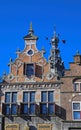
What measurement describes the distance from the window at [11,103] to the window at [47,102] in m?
2.57

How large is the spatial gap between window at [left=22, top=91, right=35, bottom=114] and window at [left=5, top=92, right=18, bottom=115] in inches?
33.8

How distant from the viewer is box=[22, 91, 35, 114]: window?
33.0 meters

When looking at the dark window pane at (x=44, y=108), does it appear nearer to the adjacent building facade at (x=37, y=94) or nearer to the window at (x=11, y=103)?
the adjacent building facade at (x=37, y=94)

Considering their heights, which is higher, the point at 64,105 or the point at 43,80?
the point at 43,80

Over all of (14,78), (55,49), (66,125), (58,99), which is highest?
(55,49)

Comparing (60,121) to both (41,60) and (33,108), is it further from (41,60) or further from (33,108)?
(41,60)

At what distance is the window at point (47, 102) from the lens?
1287 inches

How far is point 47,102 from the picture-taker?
3288cm

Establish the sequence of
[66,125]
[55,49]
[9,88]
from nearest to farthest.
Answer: [66,125], [9,88], [55,49]

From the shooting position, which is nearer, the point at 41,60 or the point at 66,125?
the point at 66,125

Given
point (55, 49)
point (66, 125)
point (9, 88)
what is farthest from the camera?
point (55, 49)

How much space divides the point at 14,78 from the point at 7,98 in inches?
80.0

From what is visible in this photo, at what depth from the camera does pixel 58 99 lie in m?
32.8

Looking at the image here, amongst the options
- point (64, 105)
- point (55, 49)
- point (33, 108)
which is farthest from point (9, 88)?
point (55, 49)
